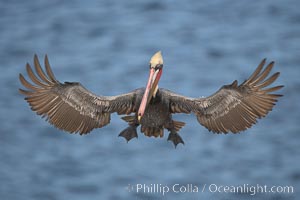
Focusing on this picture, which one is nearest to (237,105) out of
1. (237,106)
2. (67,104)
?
(237,106)

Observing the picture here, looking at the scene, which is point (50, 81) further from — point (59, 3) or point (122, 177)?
A: point (59, 3)

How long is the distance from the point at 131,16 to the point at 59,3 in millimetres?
2764

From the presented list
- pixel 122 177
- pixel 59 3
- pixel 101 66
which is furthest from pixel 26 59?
pixel 122 177

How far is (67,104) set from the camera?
15.8 m

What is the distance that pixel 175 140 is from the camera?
15.4 m

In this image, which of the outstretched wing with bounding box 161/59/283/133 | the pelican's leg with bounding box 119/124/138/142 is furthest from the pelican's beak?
the outstretched wing with bounding box 161/59/283/133

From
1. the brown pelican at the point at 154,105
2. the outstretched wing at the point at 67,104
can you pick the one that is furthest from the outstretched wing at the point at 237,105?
the outstretched wing at the point at 67,104

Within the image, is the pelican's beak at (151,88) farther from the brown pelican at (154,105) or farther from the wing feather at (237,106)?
the wing feather at (237,106)

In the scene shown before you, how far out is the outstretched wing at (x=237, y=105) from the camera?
1556 cm

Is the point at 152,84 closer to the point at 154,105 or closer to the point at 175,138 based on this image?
the point at 154,105

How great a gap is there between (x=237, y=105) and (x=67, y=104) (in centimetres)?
270

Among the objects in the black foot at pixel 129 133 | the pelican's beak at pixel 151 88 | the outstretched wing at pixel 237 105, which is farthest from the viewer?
the outstretched wing at pixel 237 105

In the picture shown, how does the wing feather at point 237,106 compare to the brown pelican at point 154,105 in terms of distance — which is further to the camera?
the wing feather at point 237,106

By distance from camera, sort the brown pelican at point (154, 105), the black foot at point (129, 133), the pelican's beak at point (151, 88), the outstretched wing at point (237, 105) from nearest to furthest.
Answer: the pelican's beak at point (151, 88)
the black foot at point (129, 133)
the brown pelican at point (154, 105)
the outstretched wing at point (237, 105)
